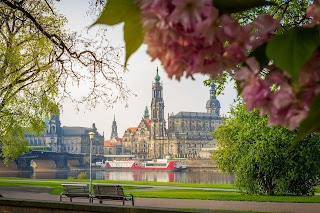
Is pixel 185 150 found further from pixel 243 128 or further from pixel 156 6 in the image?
pixel 156 6

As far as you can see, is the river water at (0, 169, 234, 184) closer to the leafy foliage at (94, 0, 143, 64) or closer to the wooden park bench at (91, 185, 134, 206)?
the wooden park bench at (91, 185, 134, 206)

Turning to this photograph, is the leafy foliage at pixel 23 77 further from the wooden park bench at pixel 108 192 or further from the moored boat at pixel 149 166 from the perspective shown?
the moored boat at pixel 149 166

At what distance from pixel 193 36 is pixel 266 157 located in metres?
18.5

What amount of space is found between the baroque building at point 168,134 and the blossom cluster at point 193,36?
427 ft

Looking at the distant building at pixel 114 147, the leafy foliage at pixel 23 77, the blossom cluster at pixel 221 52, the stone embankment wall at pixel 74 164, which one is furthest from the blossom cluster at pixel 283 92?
the distant building at pixel 114 147

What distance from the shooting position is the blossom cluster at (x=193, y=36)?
761 millimetres

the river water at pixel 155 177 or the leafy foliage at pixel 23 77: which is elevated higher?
the leafy foliage at pixel 23 77

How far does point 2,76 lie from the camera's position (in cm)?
1359

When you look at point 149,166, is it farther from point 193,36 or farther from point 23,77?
point 193,36

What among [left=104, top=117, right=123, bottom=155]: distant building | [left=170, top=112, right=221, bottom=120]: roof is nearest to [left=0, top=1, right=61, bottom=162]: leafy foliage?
[left=170, top=112, right=221, bottom=120]: roof

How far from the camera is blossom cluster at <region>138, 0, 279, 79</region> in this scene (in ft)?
2.50

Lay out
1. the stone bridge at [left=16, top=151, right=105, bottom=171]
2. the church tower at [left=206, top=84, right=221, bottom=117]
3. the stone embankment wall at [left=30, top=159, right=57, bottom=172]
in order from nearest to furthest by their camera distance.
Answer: the stone bridge at [left=16, top=151, right=105, bottom=171] → the stone embankment wall at [left=30, top=159, right=57, bottom=172] → the church tower at [left=206, top=84, right=221, bottom=117]

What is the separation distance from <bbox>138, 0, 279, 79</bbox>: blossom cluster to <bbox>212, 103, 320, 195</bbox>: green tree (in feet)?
56.6

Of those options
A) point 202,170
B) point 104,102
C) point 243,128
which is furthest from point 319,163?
point 202,170
